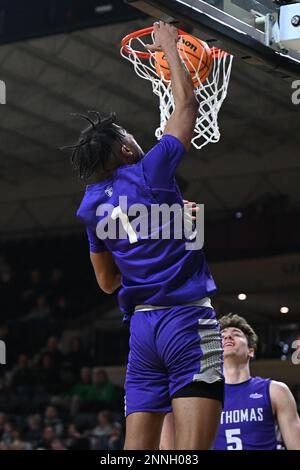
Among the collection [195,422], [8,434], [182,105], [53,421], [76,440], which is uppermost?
[53,421]

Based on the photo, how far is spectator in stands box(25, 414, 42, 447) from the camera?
12672 millimetres

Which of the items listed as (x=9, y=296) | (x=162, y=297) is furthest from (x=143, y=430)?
(x=9, y=296)

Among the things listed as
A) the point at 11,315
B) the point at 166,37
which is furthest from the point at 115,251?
the point at 11,315

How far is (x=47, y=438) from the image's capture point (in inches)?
489

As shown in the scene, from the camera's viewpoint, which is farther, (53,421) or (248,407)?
(53,421)

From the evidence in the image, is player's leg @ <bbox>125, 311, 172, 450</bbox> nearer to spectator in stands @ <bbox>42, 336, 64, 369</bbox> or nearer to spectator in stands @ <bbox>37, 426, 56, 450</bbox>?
spectator in stands @ <bbox>37, 426, 56, 450</bbox>

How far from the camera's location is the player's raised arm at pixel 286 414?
488 cm

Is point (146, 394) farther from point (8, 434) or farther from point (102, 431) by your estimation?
point (8, 434)

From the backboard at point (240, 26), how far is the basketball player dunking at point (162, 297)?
27 centimetres

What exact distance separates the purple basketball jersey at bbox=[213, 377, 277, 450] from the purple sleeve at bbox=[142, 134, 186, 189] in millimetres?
2220

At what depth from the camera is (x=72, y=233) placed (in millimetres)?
15539

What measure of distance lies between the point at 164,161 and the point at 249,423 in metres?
2.33

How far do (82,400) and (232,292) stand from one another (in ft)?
8.72

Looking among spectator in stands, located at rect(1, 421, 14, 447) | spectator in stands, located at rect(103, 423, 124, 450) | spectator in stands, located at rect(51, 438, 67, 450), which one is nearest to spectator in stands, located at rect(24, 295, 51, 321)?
spectator in stands, located at rect(1, 421, 14, 447)
